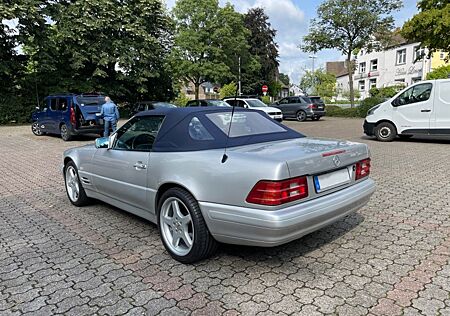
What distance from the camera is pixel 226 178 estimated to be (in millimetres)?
2938

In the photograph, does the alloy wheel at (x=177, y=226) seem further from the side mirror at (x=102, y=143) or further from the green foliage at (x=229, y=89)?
the green foliage at (x=229, y=89)

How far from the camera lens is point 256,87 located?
173ft

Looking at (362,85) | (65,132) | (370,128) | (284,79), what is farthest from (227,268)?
(284,79)

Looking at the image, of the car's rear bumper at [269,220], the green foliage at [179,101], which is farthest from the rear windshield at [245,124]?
the green foliage at [179,101]

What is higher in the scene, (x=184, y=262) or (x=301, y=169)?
(x=301, y=169)

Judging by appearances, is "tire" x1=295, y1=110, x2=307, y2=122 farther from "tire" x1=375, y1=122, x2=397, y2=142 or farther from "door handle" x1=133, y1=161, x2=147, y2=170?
"door handle" x1=133, y1=161, x2=147, y2=170

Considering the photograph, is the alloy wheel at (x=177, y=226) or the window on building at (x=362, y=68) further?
the window on building at (x=362, y=68)

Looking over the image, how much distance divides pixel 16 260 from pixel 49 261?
0.36 meters

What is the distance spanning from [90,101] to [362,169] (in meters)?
11.9

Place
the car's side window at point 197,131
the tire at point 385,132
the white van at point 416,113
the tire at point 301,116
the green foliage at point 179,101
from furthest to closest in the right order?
the green foliage at point 179,101 → the tire at point 301,116 → the tire at point 385,132 → the white van at point 416,113 → the car's side window at point 197,131

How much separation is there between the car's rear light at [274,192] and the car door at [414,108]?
9932mm

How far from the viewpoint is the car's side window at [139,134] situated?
384 centimetres

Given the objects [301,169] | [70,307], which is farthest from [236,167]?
[70,307]

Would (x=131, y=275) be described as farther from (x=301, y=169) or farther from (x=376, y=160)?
(x=376, y=160)
